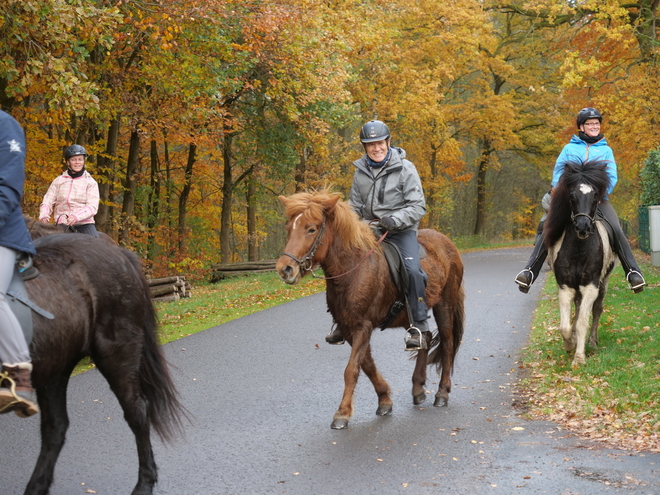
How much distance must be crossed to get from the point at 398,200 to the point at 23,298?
3880 millimetres

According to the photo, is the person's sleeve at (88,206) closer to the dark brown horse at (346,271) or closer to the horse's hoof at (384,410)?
the dark brown horse at (346,271)

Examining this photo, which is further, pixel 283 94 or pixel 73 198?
pixel 283 94

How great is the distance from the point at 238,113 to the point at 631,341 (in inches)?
699

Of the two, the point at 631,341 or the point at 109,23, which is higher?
the point at 109,23

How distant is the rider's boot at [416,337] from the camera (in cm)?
711

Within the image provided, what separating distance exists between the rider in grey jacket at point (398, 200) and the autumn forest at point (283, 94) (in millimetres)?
1423

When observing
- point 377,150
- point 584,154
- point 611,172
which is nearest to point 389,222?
point 377,150

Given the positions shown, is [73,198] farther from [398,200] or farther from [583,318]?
[583,318]

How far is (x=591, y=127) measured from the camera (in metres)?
9.30

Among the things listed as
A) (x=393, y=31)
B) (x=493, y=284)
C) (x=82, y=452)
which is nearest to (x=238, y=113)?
(x=393, y=31)

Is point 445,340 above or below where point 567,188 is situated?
below

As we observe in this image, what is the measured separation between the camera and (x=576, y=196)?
8.64 m

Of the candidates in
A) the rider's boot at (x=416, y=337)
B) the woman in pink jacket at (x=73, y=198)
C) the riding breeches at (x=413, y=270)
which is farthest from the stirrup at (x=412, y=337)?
the woman in pink jacket at (x=73, y=198)

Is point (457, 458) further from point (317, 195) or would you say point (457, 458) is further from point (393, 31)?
point (393, 31)
